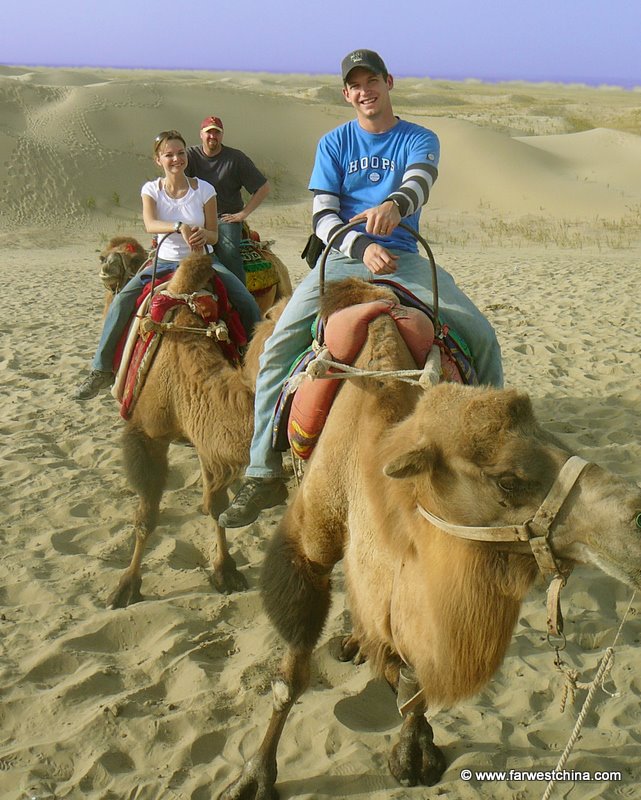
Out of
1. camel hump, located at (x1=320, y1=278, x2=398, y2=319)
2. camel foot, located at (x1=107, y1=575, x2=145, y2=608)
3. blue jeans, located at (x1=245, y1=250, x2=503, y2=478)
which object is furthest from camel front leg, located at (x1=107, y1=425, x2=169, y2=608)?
camel hump, located at (x1=320, y1=278, x2=398, y2=319)

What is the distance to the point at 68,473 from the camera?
6.11 metres

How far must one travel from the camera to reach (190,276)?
4812mm

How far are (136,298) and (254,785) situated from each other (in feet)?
10.2

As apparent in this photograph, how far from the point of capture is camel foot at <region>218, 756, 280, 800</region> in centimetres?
329

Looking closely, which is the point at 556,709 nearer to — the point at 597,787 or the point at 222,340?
the point at 597,787

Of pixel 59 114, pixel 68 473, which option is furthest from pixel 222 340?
pixel 59 114

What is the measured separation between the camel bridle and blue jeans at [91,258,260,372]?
312 cm

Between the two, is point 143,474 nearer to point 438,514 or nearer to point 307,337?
point 307,337

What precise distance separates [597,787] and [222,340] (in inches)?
116

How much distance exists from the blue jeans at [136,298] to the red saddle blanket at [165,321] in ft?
0.46

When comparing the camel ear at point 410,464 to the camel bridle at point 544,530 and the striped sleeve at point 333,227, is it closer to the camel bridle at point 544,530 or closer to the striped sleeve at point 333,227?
the camel bridle at point 544,530

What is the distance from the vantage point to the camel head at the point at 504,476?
2125 millimetres

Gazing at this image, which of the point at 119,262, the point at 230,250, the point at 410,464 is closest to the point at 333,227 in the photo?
the point at 410,464

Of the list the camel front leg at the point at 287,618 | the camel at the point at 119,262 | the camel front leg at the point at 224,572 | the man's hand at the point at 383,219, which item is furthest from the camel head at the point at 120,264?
the camel front leg at the point at 287,618
